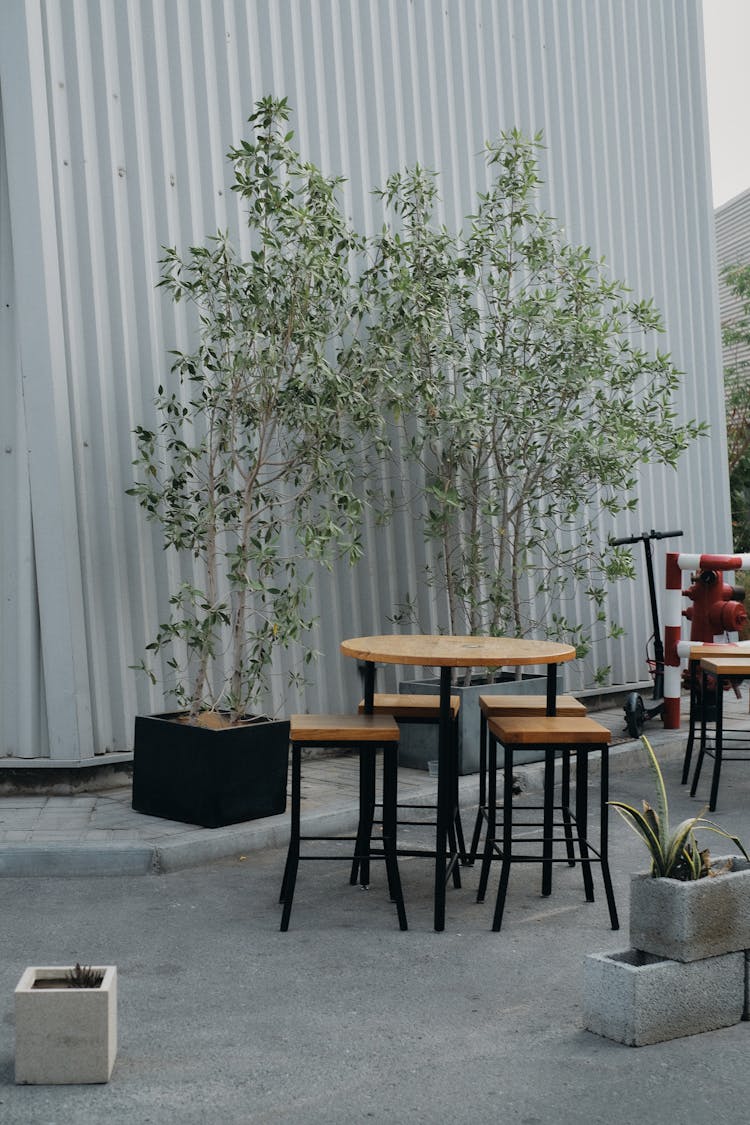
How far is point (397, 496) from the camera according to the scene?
28.3 feet

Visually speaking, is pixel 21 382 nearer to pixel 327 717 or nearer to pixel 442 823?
pixel 327 717

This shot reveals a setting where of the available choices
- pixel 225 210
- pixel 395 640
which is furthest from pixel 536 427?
pixel 395 640

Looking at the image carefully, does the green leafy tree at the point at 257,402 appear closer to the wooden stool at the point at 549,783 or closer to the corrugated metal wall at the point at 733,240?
the wooden stool at the point at 549,783

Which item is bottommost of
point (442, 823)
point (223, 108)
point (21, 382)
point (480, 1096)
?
point (480, 1096)

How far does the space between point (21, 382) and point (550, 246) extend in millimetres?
3818

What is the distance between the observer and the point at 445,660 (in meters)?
4.73

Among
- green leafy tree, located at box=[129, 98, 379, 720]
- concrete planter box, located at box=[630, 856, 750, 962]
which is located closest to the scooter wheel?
green leafy tree, located at box=[129, 98, 379, 720]

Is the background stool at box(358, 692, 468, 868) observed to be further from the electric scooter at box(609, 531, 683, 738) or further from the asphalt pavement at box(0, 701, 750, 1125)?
the electric scooter at box(609, 531, 683, 738)

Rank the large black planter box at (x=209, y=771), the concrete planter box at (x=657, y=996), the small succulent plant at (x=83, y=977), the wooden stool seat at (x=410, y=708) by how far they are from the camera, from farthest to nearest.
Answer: the large black planter box at (x=209, y=771), the wooden stool seat at (x=410, y=708), the concrete planter box at (x=657, y=996), the small succulent plant at (x=83, y=977)

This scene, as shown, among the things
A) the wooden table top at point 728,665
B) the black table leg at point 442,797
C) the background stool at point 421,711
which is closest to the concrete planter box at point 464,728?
the wooden table top at point 728,665

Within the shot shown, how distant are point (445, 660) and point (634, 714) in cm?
465

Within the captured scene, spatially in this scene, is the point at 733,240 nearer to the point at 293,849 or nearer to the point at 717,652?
the point at 717,652

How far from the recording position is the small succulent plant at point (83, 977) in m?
3.55

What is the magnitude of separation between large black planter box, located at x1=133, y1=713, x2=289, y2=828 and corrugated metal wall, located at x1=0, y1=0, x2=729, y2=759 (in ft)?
2.20
